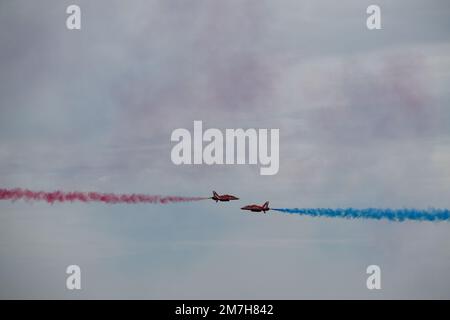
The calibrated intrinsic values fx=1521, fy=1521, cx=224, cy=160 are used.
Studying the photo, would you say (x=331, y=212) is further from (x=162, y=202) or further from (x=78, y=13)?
(x=78, y=13)

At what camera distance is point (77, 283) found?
7188cm

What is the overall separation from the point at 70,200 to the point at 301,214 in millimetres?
11363

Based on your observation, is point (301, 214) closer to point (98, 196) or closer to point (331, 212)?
point (331, 212)

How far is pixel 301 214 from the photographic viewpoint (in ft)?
246

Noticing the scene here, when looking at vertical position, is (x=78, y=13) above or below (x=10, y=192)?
above

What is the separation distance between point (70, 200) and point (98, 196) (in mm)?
1412
